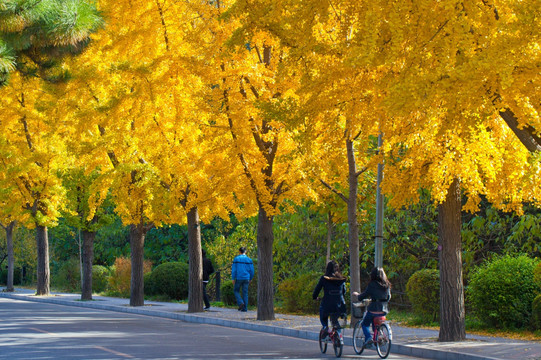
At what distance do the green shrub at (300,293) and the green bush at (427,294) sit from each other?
4.51m

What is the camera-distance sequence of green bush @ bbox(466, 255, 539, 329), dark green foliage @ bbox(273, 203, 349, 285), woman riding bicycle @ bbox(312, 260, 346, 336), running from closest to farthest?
woman riding bicycle @ bbox(312, 260, 346, 336)
green bush @ bbox(466, 255, 539, 329)
dark green foliage @ bbox(273, 203, 349, 285)

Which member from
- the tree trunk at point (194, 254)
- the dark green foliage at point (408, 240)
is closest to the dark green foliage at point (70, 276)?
the tree trunk at point (194, 254)

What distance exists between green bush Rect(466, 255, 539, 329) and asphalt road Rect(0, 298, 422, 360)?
3.87m

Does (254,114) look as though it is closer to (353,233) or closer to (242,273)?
(353,233)

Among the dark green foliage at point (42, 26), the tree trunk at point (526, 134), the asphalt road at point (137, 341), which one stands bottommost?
the asphalt road at point (137, 341)

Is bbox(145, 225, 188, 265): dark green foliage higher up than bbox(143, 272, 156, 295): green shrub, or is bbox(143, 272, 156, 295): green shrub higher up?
bbox(145, 225, 188, 265): dark green foliage

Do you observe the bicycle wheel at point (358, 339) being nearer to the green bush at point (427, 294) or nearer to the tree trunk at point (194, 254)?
the green bush at point (427, 294)

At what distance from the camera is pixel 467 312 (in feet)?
66.5

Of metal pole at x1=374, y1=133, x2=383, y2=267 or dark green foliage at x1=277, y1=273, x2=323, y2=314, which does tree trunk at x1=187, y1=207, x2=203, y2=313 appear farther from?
metal pole at x1=374, y1=133, x2=383, y2=267

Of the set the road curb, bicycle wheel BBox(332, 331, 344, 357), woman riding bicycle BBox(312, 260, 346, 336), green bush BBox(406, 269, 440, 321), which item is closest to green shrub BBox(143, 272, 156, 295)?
the road curb

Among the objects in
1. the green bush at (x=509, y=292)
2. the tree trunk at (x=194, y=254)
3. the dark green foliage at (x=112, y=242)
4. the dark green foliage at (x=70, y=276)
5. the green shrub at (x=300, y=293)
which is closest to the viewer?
the green bush at (x=509, y=292)

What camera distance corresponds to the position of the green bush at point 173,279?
104 feet

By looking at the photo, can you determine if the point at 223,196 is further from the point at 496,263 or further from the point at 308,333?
the point at 496,263

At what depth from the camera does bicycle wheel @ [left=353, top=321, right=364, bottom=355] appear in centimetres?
1370
